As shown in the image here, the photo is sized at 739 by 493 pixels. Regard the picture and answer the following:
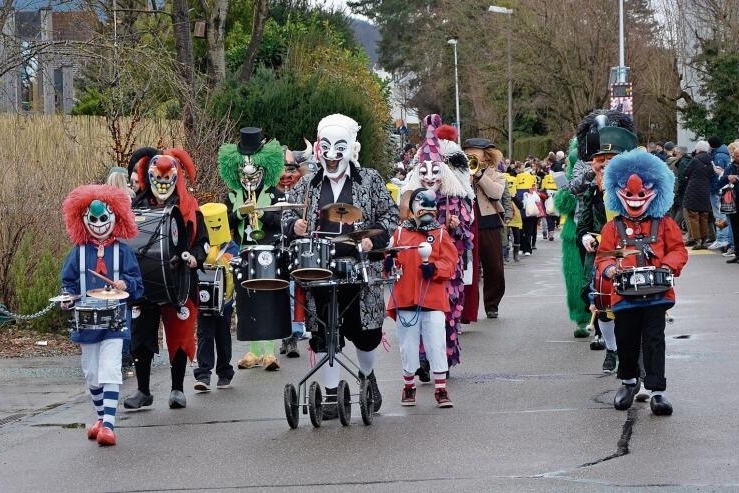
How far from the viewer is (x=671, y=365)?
37.5 feet

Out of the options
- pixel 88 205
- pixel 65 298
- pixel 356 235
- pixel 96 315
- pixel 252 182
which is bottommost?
pixel 96 315

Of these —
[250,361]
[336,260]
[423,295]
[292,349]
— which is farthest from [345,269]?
[292,349]

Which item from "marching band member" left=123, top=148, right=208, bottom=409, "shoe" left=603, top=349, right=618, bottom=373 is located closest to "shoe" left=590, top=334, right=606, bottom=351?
"shoe" left=603, top=349, right=618, bottom=373

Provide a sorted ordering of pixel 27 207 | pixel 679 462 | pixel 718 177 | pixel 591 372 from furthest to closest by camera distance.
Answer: pixel 718 177 < pixel 27 207 < pixel 591 372 < pixel 679 462

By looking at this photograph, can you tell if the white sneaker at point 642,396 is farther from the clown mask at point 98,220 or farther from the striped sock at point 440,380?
the clown mask at point 98,220

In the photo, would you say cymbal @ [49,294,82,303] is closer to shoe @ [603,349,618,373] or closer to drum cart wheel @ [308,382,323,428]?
drum cart wheel @ [308,382,323,428]

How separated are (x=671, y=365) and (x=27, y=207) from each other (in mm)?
7168

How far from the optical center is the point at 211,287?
36.1ft

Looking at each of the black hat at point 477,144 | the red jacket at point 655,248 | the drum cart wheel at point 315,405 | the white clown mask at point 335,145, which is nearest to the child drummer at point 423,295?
the white clown mask at point 335,145

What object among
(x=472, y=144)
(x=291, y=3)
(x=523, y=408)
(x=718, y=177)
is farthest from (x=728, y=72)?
(x=523, y=408)

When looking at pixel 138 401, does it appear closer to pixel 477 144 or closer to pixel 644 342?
pixel 644 342

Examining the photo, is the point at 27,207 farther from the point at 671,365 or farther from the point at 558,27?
the point at 558,27

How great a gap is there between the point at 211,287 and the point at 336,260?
2322 mm

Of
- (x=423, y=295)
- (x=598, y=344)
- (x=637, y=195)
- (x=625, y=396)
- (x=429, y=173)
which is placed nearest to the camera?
(x=637, y=195)
